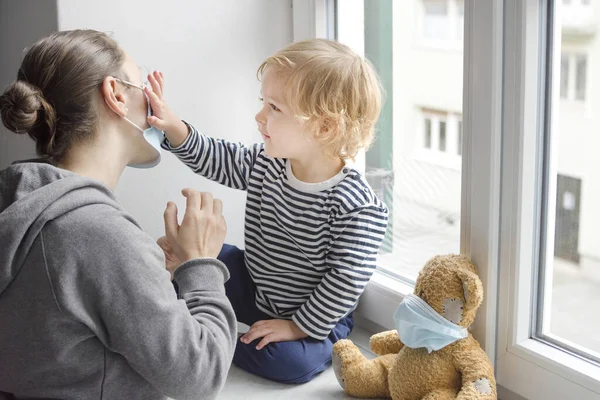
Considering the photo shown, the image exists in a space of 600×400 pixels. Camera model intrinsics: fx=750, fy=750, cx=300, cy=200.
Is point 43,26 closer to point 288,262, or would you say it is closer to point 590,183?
point 288,262

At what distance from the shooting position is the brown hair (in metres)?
1.01

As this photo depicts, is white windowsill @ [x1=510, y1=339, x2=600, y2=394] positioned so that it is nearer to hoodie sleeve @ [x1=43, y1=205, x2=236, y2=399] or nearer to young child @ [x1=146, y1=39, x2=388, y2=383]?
young child @ [x1=146, y1=39, x2=388, y2=383]

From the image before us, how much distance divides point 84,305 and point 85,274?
0.13 feet

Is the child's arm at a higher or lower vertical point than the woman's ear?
lower

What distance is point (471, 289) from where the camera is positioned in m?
1.11

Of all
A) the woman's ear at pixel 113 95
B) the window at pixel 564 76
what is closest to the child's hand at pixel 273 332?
the woman's ear at pixel 113 95

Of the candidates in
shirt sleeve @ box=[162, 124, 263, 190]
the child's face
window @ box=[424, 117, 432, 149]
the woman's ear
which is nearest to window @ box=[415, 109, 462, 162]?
window @ box=[424, 117, 432, 149]

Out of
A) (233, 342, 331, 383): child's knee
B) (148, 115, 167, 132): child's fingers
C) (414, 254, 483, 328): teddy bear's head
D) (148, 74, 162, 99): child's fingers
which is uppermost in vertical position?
(148, 74, 162, 99): child's fingers

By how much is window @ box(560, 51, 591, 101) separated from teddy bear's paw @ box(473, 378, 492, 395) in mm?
435

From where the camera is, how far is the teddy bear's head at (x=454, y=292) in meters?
1.12

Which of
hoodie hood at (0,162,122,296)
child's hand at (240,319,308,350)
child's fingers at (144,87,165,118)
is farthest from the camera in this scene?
child's hand at (240,319,308,350)

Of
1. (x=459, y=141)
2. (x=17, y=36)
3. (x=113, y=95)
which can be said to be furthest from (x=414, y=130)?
(x=17, y=36)

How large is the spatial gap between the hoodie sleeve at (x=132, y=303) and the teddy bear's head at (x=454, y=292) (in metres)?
0.36

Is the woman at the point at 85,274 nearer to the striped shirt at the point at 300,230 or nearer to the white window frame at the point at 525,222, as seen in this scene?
the striped shirt at the point at 300,230
